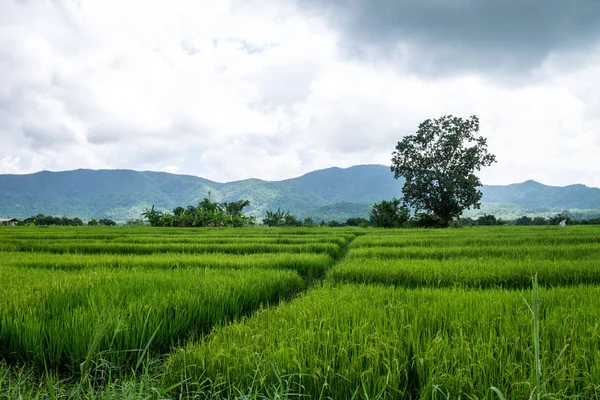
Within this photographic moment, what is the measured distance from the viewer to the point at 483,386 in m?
1.70

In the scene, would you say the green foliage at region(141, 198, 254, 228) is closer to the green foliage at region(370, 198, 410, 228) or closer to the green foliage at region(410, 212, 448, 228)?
the green foliage at region(370, 198, 410, 228)

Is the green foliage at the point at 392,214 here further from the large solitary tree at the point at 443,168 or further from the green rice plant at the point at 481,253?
the green rice plant at the point at 481,253

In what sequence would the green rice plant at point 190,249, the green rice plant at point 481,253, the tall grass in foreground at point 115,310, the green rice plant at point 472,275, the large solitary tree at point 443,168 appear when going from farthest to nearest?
the large solitary tree at point 443,168 < the green rice plant at point 190,249 < the green rice plant at point 481,253 < the green rice plant at point 472,275 < the tall grass in foreground at point 115,310

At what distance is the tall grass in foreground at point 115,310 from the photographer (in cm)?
252

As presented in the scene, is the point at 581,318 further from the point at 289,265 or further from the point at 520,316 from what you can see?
the point at 289,265

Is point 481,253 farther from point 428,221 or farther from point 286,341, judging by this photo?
point 428,221

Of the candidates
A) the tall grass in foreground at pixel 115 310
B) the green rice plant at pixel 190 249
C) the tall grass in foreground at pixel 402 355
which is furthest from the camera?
the green rice plant at pixel 190 249

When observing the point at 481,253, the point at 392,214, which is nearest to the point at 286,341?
the point at 481,253

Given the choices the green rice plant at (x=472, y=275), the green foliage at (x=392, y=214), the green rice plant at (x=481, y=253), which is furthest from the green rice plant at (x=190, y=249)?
the green foliage at (x=392, y=214)

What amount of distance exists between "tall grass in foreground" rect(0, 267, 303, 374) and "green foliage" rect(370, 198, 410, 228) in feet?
107

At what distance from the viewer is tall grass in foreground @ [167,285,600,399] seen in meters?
1.71

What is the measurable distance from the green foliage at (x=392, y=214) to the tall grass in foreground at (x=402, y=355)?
111 ft

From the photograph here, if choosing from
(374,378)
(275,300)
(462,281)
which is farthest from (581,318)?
(275,300)

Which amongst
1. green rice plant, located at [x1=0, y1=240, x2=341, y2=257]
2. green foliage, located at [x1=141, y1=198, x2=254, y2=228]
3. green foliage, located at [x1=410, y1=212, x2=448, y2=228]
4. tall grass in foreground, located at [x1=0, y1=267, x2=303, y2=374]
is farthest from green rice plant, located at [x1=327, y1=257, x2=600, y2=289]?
green foliage, located at [x1=141, y1=198, x2=254, y2=228]
